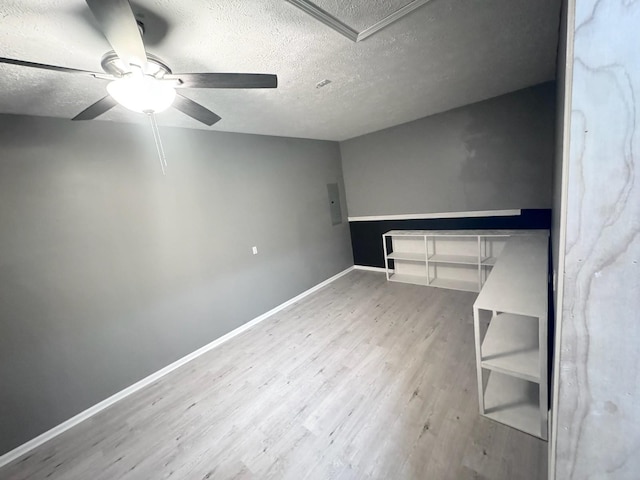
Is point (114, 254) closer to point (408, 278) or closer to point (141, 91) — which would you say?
point (141, 91)

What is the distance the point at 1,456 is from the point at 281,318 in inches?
98.8

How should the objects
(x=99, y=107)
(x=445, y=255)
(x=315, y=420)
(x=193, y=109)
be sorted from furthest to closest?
1. (x=445, y=255)
2. (x=315, y=420)
3. (x=193, y=109)
4. (x=99, y=107)

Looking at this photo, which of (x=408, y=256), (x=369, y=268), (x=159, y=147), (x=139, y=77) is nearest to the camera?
(x=139, y=77)

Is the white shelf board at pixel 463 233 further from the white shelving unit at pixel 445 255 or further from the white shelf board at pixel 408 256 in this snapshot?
the white shelf board at pixel 408 256

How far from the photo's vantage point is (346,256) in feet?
16.0

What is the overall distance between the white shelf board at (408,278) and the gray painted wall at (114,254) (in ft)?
6.91

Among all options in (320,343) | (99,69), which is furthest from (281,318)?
(99,69)

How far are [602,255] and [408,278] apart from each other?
3726 millimetres

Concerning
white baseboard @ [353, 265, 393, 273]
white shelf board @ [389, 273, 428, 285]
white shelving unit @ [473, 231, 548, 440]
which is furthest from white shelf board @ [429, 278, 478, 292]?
white shelving unit @ [473, 231, 548, 440]

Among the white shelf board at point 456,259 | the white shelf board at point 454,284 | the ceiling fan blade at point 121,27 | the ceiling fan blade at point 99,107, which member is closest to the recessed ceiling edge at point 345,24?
the ceiling fan blade at point 121,27

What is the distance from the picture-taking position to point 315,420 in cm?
186

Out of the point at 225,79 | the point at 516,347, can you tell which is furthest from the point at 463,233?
the point at 225,79

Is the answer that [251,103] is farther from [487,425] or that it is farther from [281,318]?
[487,425]

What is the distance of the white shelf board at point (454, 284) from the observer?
353cm
